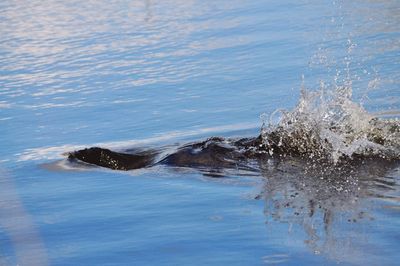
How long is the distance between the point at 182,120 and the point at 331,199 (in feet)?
9.52

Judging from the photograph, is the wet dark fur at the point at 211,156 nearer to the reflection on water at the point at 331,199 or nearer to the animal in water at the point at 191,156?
the animal in water at the point at 191,156

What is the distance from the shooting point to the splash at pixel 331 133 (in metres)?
7.39

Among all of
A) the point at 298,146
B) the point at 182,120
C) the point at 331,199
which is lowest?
the point at 331,199

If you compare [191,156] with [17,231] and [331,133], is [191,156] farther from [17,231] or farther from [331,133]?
[17,231]

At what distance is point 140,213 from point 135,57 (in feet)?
20.0

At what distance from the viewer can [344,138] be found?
7586 millimetres

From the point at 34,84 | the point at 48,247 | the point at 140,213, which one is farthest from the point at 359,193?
the point at 34,84

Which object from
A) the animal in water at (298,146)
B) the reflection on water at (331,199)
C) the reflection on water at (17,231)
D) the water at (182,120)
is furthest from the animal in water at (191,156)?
the reflection on water at (17,231)

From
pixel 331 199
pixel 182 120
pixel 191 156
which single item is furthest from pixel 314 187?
pixel 182 120

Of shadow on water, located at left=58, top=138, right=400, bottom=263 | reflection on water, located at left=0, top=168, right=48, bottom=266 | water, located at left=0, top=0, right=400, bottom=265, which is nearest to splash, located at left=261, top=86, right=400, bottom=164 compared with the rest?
shadow on water, located at left=58, top=138, right=400, bottom=263

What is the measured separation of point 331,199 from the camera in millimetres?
6289

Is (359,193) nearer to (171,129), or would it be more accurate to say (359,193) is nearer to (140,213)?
(140,213)

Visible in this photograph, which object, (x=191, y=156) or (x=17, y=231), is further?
(x=191, y=156)

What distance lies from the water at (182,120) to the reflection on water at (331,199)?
0.05 feet
